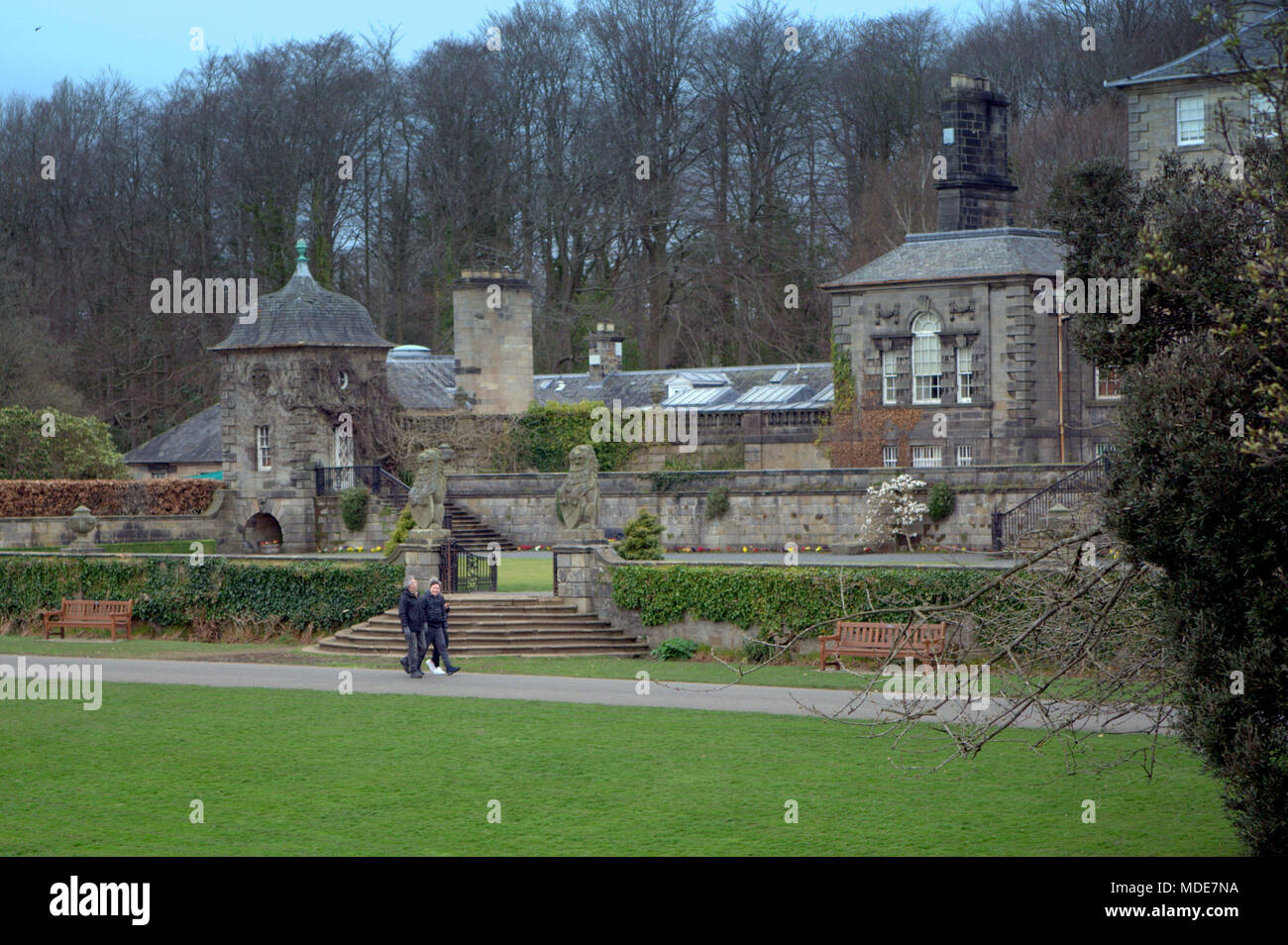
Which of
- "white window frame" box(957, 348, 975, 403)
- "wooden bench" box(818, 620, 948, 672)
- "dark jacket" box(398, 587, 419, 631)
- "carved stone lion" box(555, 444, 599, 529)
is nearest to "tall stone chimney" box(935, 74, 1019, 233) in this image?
"white window frame" box(957, 348, 975, 403)

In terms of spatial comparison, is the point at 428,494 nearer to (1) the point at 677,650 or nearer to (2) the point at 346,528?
(1) the point at 677,650

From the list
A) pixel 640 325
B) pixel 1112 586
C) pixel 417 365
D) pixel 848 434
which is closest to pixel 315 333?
pixel 417 365

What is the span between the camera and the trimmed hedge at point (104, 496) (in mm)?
37406

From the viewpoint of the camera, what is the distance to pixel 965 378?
3838 cm

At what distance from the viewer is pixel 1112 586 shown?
1079 centimetres

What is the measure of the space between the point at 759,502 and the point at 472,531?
7.45 metres

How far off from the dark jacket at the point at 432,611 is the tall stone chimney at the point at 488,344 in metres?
24.1

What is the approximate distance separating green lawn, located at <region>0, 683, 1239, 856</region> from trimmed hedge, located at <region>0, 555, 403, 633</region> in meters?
8.62

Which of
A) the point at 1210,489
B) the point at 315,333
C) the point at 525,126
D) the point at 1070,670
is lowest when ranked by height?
the point at 1070,670

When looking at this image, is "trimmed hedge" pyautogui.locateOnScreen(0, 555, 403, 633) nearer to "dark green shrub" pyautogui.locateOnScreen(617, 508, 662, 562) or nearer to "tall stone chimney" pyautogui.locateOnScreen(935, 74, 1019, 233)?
"dark green shrub" pyautogui.locateOnScreen(617, 508, 662, 562)

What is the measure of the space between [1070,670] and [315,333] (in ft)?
106

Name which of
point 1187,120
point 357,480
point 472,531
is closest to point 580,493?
point 472,531
